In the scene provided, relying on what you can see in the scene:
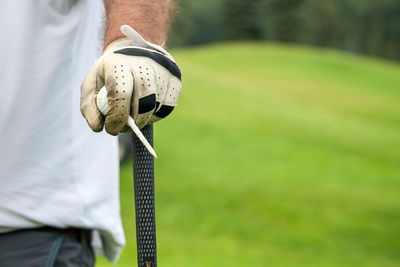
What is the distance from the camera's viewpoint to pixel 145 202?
138 cm

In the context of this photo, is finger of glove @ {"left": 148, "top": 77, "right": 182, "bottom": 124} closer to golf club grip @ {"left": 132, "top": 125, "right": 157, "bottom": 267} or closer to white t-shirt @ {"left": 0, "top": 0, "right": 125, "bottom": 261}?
golf club grip @ {"left": 132, "top": 125, "right": 157, "bottom": 267}

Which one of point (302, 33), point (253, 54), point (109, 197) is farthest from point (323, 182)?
point (302, 33)

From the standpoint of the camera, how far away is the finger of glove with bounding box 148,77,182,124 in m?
1.29

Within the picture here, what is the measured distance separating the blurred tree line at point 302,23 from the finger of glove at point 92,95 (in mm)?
47731

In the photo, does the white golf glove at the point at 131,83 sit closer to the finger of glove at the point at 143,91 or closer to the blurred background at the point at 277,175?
the finger of glove at the point at 143,91

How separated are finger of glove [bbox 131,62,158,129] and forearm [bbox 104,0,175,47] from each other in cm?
15

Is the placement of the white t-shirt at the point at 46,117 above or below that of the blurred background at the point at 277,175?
above

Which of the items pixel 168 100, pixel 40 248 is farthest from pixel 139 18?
pixel 40 248

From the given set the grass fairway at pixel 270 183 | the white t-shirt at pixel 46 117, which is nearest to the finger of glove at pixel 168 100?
the white t-shirt at pixel 46 117

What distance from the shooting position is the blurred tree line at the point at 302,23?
5122 centimetres

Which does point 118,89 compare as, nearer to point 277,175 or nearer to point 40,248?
point 40,248

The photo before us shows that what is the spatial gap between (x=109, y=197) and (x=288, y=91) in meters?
22.9

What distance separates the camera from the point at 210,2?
64125 millimetres

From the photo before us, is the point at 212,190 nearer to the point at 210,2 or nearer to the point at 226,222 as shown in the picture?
the point at 226,222
